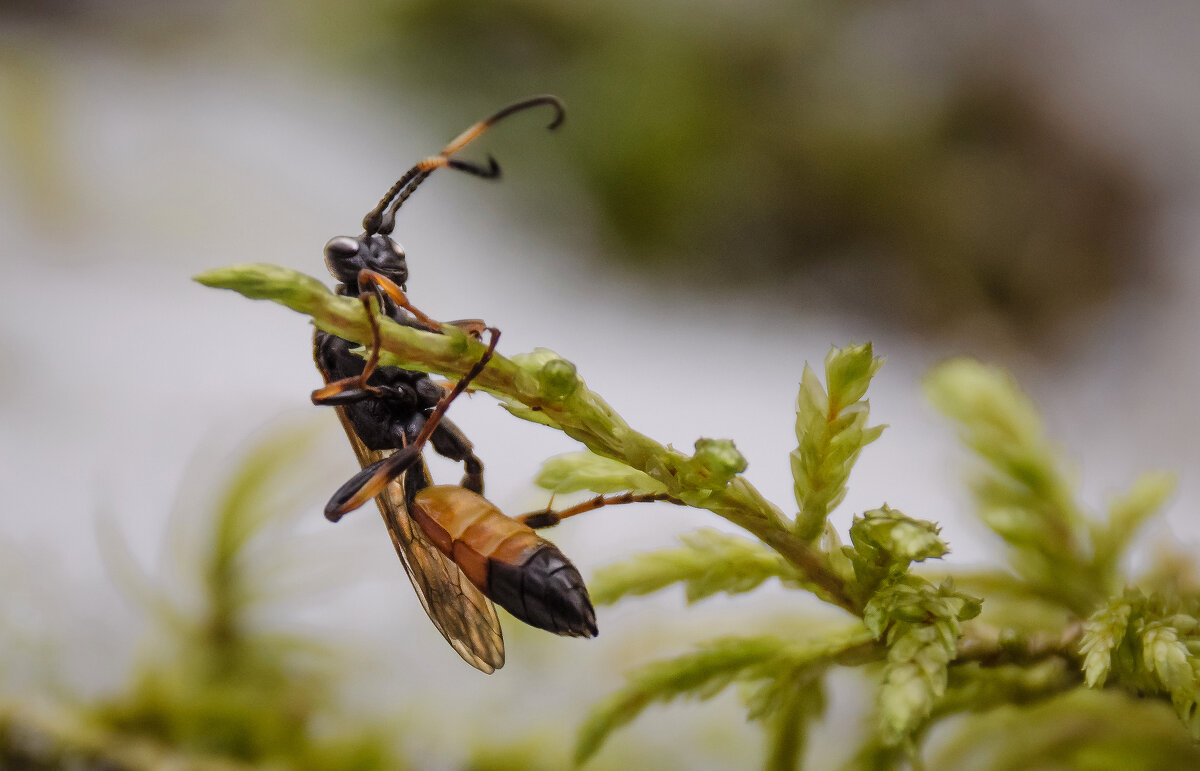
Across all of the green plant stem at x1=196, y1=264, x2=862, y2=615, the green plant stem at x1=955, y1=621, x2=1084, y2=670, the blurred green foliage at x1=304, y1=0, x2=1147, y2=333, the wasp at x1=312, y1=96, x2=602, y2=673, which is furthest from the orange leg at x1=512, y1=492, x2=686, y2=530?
the blurred green foliage at x1=304, y1=0, x2=1147, y2=333

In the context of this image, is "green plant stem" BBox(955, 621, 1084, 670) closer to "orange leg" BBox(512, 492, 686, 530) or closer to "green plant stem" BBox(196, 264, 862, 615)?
"green plant stem" BBox(196, 264, 862, 615)

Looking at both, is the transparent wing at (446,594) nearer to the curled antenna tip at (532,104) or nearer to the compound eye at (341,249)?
the compound eye at (341,249)

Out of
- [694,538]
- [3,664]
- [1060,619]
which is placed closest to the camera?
[694,538]

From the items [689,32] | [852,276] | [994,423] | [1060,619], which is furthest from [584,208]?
[1060,619]

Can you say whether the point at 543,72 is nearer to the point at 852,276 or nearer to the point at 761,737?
the point at 852,276

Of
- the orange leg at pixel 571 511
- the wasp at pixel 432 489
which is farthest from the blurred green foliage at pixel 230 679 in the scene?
the orange leg at pixel 571 511

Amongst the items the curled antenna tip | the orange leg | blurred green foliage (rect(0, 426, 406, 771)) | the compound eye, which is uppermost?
the curled antenna tip

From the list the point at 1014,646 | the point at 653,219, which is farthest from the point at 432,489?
the point at 653,219
